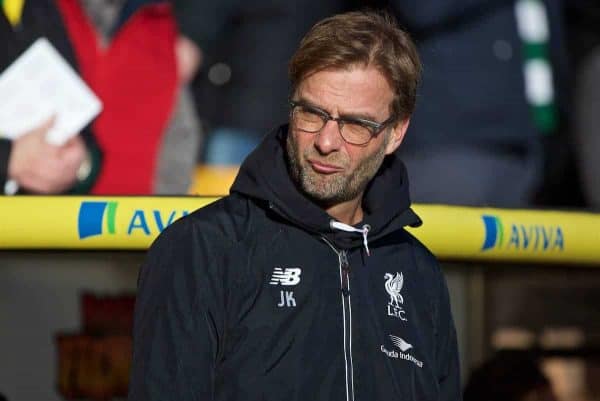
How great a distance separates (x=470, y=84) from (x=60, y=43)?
1.29 meters

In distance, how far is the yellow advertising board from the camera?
2846 millimetres

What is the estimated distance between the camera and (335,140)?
2.08 meters

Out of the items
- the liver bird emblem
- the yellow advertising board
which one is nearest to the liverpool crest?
the liver bird emblem

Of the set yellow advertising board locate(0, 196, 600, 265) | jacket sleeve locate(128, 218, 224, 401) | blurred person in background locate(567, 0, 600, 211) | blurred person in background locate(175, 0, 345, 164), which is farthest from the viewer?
blurred person in background locate(567, 0, 600, 211)

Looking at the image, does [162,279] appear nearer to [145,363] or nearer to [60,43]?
[145,363]

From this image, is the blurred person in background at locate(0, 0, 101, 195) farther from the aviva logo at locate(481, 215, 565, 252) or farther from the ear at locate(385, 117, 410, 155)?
the ear at locate(385, 117, 410, 155)

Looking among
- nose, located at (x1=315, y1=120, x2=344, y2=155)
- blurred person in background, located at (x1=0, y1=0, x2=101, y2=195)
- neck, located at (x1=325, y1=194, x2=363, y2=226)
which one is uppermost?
blurred person in background, located at (x1=0, y1=0, x2=101, y2=195)

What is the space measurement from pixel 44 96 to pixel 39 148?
0.15 metres

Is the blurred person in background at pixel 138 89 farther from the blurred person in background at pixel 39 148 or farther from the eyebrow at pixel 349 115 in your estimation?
the eyebrow at pixel 349 115

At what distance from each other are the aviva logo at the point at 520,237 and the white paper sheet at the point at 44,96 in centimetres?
122

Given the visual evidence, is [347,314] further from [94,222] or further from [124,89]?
[124,89]

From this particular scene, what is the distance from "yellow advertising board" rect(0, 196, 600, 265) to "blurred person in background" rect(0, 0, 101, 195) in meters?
0.56

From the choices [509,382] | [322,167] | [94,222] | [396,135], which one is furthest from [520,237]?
[322,167]

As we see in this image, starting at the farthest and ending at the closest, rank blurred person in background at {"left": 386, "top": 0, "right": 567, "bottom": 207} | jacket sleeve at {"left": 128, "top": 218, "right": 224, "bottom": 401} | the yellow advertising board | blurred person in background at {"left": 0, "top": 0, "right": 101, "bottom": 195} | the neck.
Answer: blurred person in background at {"left": 386, "top": 0, "right": 567, "bottom": 207}
blurred person in background at {"left": 0, "top": 0, "right": 101, "bottom": 195}
the yellow advertising board
the neck
jacket sleeve at {"left": 128, "top": 218, "right": 224, "bottom": 401}
